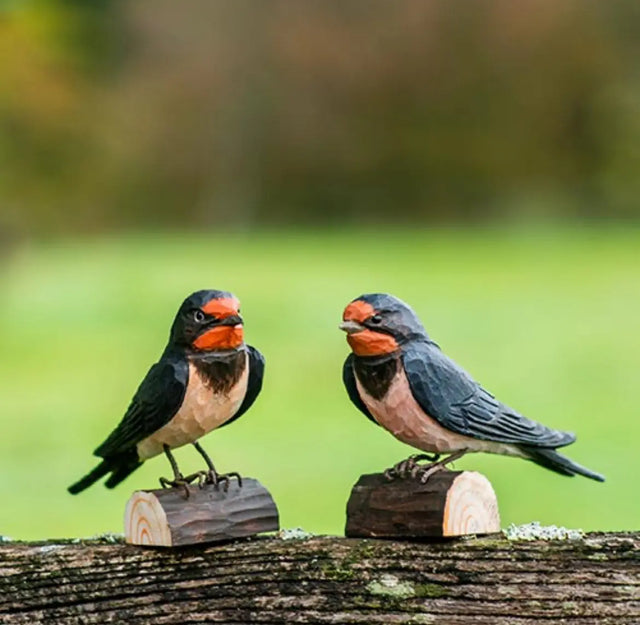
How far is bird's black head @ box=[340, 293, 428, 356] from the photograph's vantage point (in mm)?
1922

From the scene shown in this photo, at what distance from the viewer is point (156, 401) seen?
6.63 feet

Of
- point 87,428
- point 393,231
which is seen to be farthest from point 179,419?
point 393,231

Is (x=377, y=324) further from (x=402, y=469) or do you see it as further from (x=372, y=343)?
(x=402, y=469)

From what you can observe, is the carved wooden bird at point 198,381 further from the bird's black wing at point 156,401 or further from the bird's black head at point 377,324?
the bird's black head at point 377,324

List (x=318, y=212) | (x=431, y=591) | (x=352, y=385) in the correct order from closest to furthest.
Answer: (x=431, y=591) → (x=352, y=385) → (x=318, y=212)

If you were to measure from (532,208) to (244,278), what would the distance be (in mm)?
9699

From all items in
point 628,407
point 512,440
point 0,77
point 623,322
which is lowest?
point 512,440

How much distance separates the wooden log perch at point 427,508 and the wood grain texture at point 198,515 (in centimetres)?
14

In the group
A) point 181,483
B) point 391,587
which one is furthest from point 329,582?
point 181,483

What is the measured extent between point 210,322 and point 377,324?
9.9 inches

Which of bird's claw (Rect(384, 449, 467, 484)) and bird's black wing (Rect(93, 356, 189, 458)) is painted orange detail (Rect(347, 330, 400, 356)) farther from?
bird's black wing (Rect(93, 356, 189, 458))

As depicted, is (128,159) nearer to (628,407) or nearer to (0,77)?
(0,77)

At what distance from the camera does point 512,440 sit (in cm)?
197

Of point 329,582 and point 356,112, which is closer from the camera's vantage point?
point 329,582
